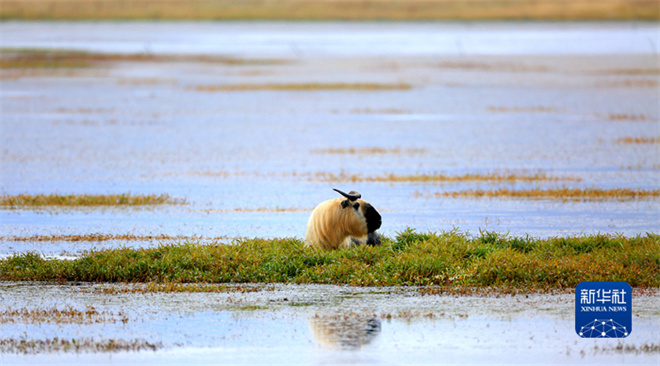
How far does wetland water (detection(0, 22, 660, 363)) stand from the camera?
8531 millimetres

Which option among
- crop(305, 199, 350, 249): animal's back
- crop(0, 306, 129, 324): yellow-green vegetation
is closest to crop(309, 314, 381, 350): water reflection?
crop(0, 306, 129, 324): yellow-green vegetation

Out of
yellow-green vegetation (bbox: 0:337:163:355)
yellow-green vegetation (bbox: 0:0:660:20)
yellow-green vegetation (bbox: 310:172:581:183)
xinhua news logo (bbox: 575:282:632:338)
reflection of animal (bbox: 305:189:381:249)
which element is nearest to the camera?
yellow-green vegetation (bbox: 0:337:163:355)

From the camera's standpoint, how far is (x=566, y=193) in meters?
17.1

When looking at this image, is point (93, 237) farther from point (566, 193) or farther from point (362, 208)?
point (566, 193)

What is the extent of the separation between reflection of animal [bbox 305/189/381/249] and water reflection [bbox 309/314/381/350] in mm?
2194

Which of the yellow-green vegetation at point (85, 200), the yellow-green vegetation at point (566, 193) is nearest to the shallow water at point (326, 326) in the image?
the yellow-green vegetation at point (85, 200)

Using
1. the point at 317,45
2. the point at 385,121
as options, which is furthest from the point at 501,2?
→ the point at 385,121

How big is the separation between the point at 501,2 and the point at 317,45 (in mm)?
69983

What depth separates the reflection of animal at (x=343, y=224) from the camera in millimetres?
11094

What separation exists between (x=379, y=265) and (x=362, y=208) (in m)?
0.79

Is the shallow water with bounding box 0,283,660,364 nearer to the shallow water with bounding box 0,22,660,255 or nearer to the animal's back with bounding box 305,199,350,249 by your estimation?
the animal's back with bounding box 305,199,350,249

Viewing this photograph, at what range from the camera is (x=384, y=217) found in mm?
15117

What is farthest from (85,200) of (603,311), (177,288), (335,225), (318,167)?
(603,311)

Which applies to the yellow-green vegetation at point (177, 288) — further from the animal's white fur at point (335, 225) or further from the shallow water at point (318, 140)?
the shallow water at point (318, 140)
